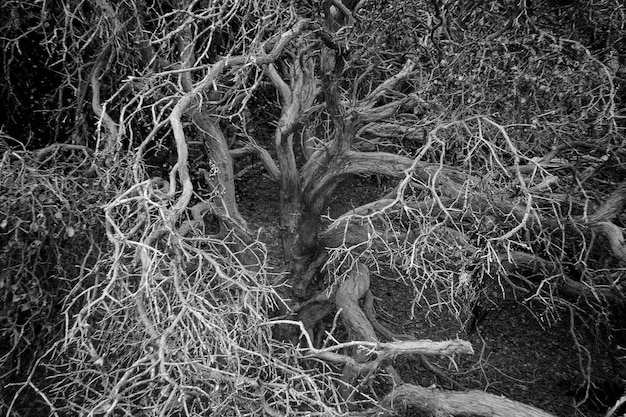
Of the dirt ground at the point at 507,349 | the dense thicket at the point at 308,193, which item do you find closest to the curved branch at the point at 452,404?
the dense thicket at the point at 308,193

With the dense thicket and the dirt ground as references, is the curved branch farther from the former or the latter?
the dirt ground

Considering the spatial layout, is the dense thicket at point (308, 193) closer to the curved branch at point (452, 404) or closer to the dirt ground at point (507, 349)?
the curved branch at point (452, 404)

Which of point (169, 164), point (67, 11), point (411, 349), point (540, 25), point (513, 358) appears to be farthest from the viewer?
point (513, 358)

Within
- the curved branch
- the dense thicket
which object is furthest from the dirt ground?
the curved branch

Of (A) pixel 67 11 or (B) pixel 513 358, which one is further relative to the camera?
(B) pixel 513 358

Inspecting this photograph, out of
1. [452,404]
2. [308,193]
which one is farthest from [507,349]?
[452,404]

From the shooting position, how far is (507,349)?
6.23 metres

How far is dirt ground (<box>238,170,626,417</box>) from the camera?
549 centimetres

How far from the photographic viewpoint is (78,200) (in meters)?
3.19

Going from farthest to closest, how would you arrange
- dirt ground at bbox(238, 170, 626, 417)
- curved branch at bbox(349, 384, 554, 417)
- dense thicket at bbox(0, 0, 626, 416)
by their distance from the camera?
dirt ground at bbox(238, 170, 626, 417) → curved branch at bbox(349, 384, 554, 417) → dense thicket at bbox(0, 0, 626, 416)

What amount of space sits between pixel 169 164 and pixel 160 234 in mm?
3347

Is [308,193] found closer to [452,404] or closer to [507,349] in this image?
[452,404]

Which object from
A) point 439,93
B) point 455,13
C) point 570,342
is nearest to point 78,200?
point 439,93

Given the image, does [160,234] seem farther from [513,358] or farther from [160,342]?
[513,358]
